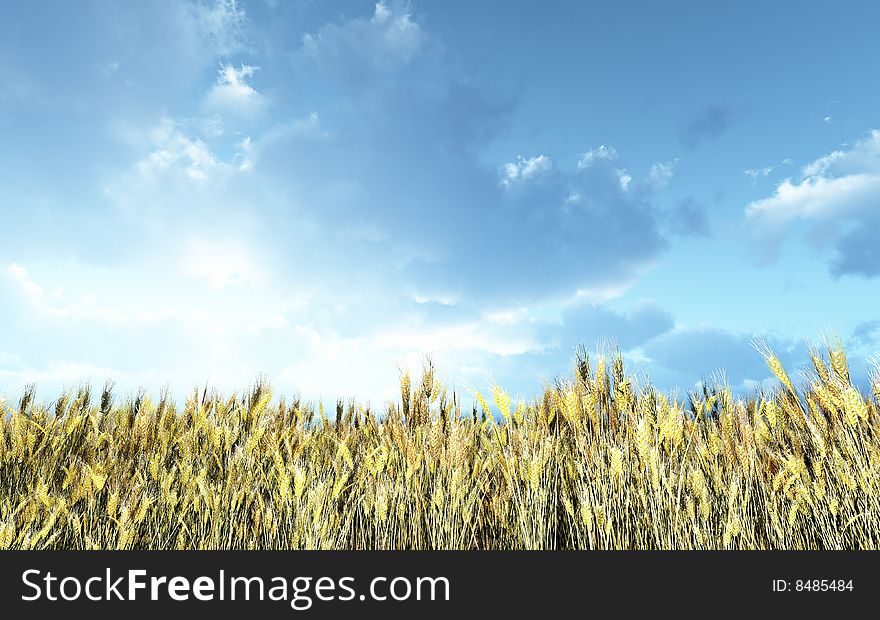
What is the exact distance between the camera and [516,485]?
2463mm

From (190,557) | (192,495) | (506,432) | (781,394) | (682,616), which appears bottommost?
(682,616)

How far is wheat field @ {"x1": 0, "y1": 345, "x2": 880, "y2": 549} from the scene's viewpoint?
7.83 feet

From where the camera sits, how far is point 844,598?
6.52 ft

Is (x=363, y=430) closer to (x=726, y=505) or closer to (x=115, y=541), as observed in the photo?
(x=115, y=541)

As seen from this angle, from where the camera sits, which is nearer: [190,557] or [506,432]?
[190,557]

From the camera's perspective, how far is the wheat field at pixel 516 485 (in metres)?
2.39

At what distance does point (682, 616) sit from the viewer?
193cm

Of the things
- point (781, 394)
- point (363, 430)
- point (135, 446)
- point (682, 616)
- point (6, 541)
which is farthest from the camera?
point (363, 430)

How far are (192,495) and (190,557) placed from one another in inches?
25.7

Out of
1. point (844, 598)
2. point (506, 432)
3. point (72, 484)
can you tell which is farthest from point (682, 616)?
point (72, 484)

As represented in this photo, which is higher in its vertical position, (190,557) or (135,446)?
(135,446)

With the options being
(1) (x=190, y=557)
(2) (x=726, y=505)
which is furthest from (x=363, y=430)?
(2) (x=726, y=505)

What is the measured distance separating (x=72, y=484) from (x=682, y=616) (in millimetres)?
3147

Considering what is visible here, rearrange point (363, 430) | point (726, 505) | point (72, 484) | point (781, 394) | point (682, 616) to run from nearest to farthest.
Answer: point (682, 616), point (726, 505), point (72, 484), point (781, 394), point (363, 430)
